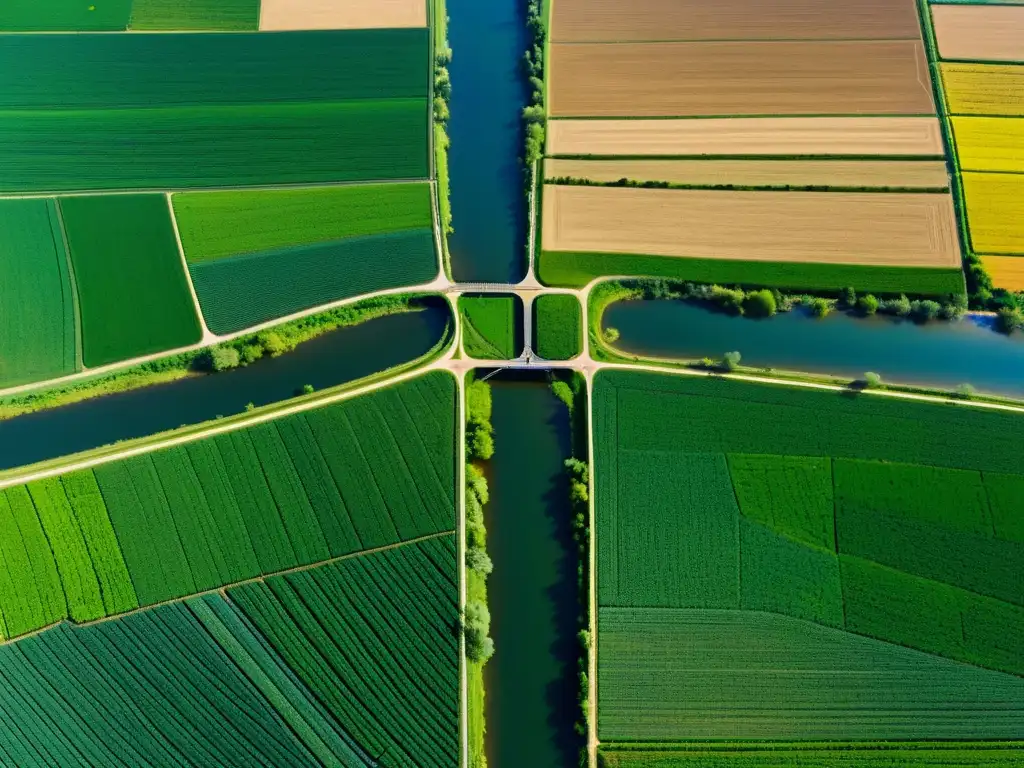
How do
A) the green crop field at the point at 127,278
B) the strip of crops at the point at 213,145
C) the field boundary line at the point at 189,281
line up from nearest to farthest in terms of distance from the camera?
the green crop field at the point at 127,278
the field boundary line at the point at 189,281
the strip of crops at the point at 213,145

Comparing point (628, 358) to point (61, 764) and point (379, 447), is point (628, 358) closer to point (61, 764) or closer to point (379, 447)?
point (379, 447)

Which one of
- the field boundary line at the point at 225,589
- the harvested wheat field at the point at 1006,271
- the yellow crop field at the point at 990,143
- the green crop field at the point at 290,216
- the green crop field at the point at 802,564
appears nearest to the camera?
the green crop field at the point at 802,564

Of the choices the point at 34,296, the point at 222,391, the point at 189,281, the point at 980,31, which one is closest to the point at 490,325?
the point at 222,391

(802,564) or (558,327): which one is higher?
(558,327)

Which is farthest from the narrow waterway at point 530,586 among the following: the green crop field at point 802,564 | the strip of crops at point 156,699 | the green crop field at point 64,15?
the green crop field at point 64,15

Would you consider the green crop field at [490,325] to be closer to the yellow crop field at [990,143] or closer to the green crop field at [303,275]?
the green crop field at [303,275]

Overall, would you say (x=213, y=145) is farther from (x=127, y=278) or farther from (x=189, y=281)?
(x=127, y=278)

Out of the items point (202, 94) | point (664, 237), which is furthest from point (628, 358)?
point (202, 94)
